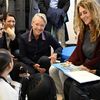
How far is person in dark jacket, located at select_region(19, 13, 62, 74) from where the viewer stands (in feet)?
8.86

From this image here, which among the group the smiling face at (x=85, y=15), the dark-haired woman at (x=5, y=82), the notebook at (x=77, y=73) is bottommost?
the notebook at (x=77, y=73)

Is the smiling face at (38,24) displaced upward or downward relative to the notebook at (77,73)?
upward

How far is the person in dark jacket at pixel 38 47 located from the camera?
2701 millimetres

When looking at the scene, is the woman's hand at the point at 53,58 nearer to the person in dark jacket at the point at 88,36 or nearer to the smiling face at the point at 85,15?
the person in dark jacket at the point at 88,36

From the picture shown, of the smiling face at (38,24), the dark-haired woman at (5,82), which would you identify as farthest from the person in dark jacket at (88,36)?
the dark-haired woman at (5,82)

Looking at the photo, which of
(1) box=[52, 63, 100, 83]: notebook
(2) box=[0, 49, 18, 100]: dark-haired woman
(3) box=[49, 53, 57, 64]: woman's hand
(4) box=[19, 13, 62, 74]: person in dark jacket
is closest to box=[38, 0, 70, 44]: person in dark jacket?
(4) box=[19, 13, 62, 74]: person in dark jacket

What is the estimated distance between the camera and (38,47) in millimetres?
2834

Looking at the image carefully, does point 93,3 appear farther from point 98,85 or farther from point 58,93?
point 58,93

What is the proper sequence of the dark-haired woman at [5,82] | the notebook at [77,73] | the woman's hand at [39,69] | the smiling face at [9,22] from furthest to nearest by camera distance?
1. the smiling face at [9,22]
2. the woman's hand at [39,69]
3. the notebook at [77,73]
4. the dark-haired woman at [5,82]

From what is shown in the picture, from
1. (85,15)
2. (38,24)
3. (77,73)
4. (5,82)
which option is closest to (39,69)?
(38,24)

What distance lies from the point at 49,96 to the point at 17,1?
2.01 metres

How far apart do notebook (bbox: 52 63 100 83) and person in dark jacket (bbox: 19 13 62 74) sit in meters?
0.33

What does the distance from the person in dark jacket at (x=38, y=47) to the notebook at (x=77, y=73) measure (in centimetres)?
33

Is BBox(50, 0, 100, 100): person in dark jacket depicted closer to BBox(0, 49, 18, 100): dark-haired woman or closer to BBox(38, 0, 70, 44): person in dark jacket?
BBox(0, 49, 18, 100): dark-haired woman
